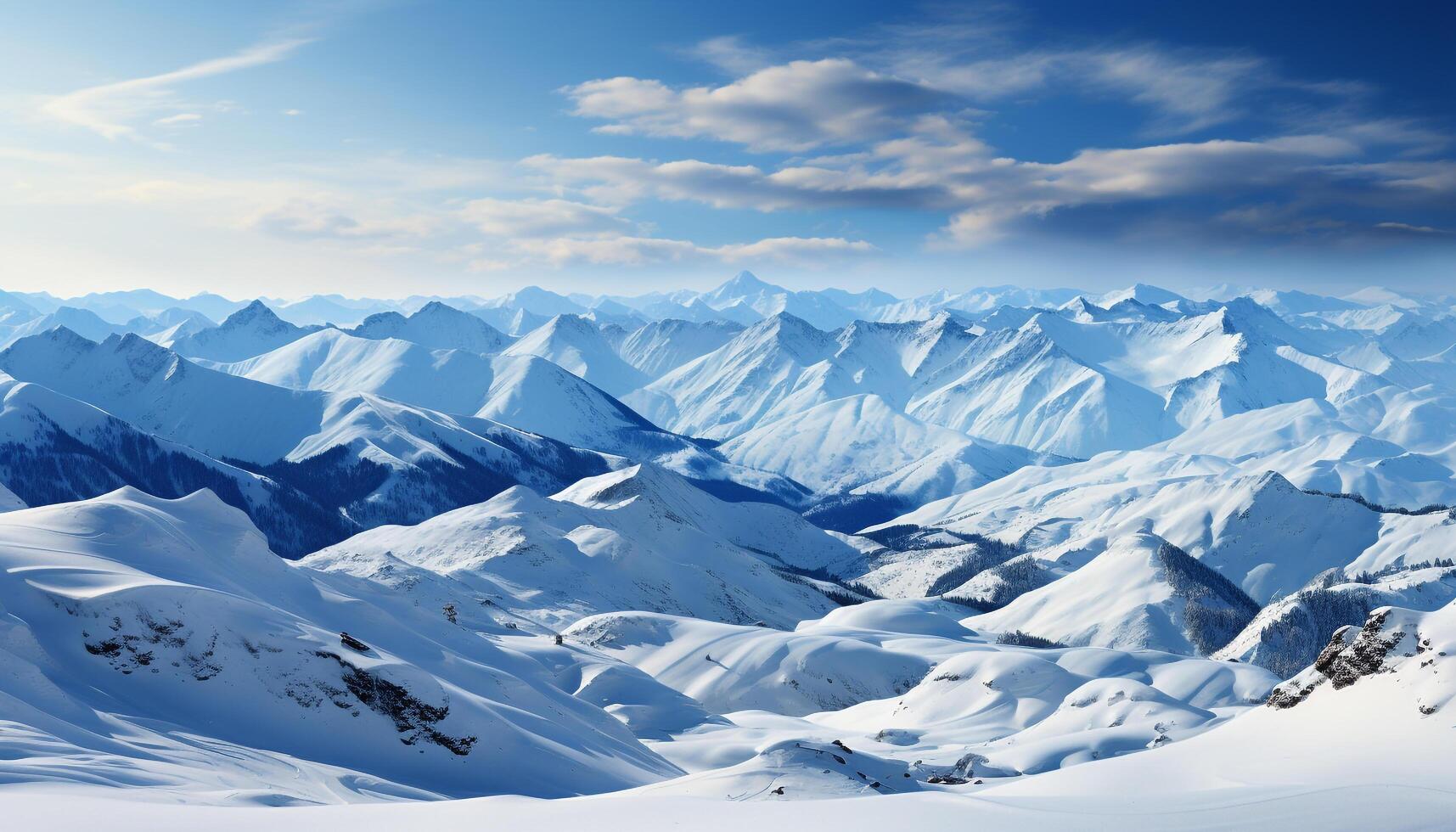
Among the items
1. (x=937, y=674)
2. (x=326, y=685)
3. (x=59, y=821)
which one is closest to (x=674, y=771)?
(x=326, y=685)

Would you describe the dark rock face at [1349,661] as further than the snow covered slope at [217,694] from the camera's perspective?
No

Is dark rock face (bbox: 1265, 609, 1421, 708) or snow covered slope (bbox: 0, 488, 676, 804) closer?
dark rock face (bbox: 1265, 609, 1421, 708)

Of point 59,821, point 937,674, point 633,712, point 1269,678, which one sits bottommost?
point 1269,678

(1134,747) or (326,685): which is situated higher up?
(326,685)

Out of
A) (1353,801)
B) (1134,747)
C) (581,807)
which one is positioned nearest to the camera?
(1353,801)

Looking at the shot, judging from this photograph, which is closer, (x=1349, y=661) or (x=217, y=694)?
(x=1349, y=661)

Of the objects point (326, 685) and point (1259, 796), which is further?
point (326, 685)

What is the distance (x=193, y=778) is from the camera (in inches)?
1794

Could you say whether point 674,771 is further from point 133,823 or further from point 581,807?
point 133,823

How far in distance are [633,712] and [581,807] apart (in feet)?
265

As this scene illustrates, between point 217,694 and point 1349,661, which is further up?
point 1349,661

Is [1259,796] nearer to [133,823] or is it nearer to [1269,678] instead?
[133,823]

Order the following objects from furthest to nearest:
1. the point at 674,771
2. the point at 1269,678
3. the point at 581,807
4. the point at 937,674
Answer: the point at 1269,678 → the point at 937,674 → the point at 674,771 → the point at 581,807

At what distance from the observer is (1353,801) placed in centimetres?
3066
